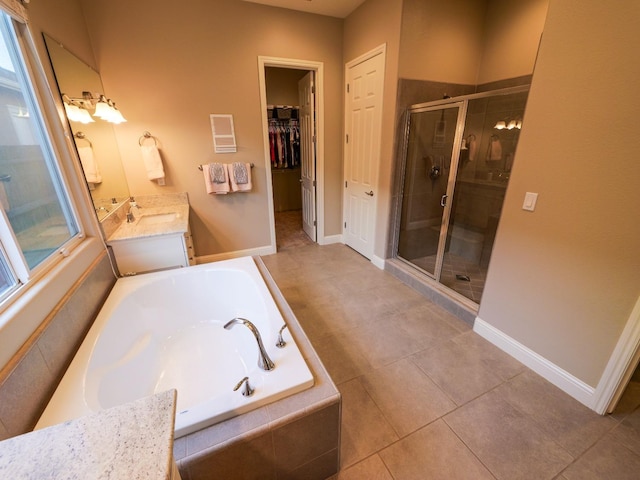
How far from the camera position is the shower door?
2.48 m

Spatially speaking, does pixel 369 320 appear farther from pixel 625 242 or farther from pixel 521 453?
pixel 625 242

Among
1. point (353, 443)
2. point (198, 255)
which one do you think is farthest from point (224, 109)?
point (353, 443)

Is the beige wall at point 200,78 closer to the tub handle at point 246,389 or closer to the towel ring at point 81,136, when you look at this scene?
the towel ring at point 81,136

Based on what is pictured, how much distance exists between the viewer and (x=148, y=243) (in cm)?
224

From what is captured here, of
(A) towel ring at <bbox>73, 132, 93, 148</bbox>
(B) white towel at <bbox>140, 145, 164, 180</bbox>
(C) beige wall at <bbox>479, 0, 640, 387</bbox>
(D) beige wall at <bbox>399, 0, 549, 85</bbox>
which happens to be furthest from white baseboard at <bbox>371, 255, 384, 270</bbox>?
(A) towel ring at <bbox>73, 132, 93, 148</bbox>

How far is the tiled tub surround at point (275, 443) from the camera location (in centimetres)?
98

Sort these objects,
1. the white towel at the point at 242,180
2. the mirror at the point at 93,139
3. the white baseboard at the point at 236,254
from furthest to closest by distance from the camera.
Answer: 1. the white baseboard at the point at 236,254
2. the white towel at the point at 242,180
3. the mirror at the point at 93,139

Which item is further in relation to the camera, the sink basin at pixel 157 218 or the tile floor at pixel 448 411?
the sink basin at pixel 157 218

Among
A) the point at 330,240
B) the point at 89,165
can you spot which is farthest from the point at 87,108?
the point at 330,240

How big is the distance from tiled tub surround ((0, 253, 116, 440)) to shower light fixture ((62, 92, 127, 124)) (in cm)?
114

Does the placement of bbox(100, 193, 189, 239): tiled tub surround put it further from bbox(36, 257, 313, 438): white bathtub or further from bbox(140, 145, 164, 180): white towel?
bbox(36, 257, 313, 438): white bathtub

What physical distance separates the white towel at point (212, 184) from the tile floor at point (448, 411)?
1699 mm

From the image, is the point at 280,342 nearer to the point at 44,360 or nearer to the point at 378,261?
the point at 44,360

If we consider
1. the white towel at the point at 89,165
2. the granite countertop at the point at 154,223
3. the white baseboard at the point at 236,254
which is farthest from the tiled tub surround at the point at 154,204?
the white baseboard at the point at 236,254
